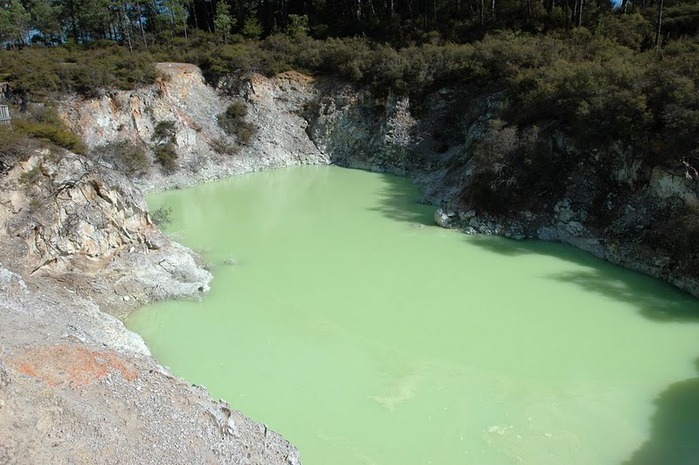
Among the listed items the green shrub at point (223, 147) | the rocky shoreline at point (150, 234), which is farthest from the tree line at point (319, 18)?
the green shrub at point (223, 147)

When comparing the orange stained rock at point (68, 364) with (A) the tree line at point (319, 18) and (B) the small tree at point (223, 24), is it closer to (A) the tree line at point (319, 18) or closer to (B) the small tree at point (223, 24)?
(A) the tree line at point (319, 18)

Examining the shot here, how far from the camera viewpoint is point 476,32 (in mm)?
33250

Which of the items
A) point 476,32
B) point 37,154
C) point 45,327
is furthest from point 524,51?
point 45,327

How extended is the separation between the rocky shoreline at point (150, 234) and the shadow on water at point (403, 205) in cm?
75

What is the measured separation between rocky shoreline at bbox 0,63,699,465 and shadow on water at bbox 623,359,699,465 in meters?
4.97

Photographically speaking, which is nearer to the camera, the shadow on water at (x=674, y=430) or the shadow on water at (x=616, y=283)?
the shadow on water at (x=674, y=430)

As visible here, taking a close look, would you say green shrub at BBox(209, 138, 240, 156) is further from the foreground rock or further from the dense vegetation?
the foreground rock

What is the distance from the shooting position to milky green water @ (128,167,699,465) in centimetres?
868

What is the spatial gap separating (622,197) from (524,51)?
10.9 metres

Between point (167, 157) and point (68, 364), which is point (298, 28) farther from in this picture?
point (68, 364)

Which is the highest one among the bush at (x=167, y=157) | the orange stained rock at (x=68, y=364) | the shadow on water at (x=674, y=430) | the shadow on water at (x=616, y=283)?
the bush at (x=167, y=157)

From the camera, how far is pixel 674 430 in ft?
28.7

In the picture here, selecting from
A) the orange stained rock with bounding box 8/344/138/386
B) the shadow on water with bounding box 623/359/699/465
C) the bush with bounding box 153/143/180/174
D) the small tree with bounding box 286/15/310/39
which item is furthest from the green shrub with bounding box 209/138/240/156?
the shadow on water with bounding box 623/359/699/465

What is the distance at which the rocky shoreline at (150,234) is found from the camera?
6.73 m
